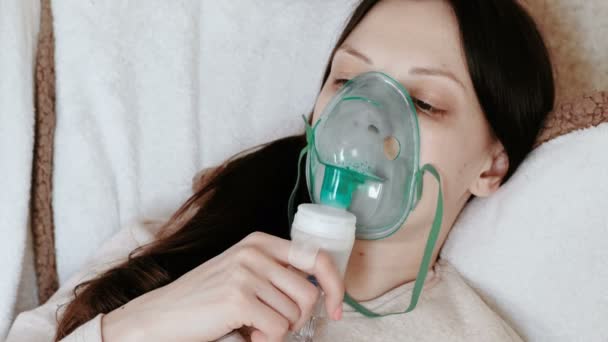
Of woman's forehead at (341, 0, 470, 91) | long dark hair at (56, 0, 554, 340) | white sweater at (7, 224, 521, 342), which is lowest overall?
white sweater at (7, 224, 521, 342)

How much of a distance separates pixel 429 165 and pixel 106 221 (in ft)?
2.41

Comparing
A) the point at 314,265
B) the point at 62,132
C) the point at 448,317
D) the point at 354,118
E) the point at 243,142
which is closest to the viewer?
the point at 314,265

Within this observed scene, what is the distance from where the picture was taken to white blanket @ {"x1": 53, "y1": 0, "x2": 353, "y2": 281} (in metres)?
1.20

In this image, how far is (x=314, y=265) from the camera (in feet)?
2.31

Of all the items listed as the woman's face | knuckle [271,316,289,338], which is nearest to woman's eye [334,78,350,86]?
the woman's face

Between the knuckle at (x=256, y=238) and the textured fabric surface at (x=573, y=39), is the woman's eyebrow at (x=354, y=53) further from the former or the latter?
the textured fabric surface at (x=573, y=39)

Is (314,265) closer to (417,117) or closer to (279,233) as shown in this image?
(417,117)

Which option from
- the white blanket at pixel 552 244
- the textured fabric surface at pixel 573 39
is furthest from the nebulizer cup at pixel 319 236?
the textured fabric surface at pixel 573 39

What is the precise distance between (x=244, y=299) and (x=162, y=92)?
0.68 metres

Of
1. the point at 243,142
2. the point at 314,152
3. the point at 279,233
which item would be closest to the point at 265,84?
the point at 243,142

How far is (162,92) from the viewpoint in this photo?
49.8 inches

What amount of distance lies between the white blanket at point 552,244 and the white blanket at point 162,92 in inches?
20.0

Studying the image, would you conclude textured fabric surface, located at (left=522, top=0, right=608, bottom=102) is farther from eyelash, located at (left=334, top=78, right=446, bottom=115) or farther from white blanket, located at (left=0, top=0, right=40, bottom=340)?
white blanket, located at (left=0, top=0, right=40, bottom=340)

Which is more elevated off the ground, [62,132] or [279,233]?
[62,132]
